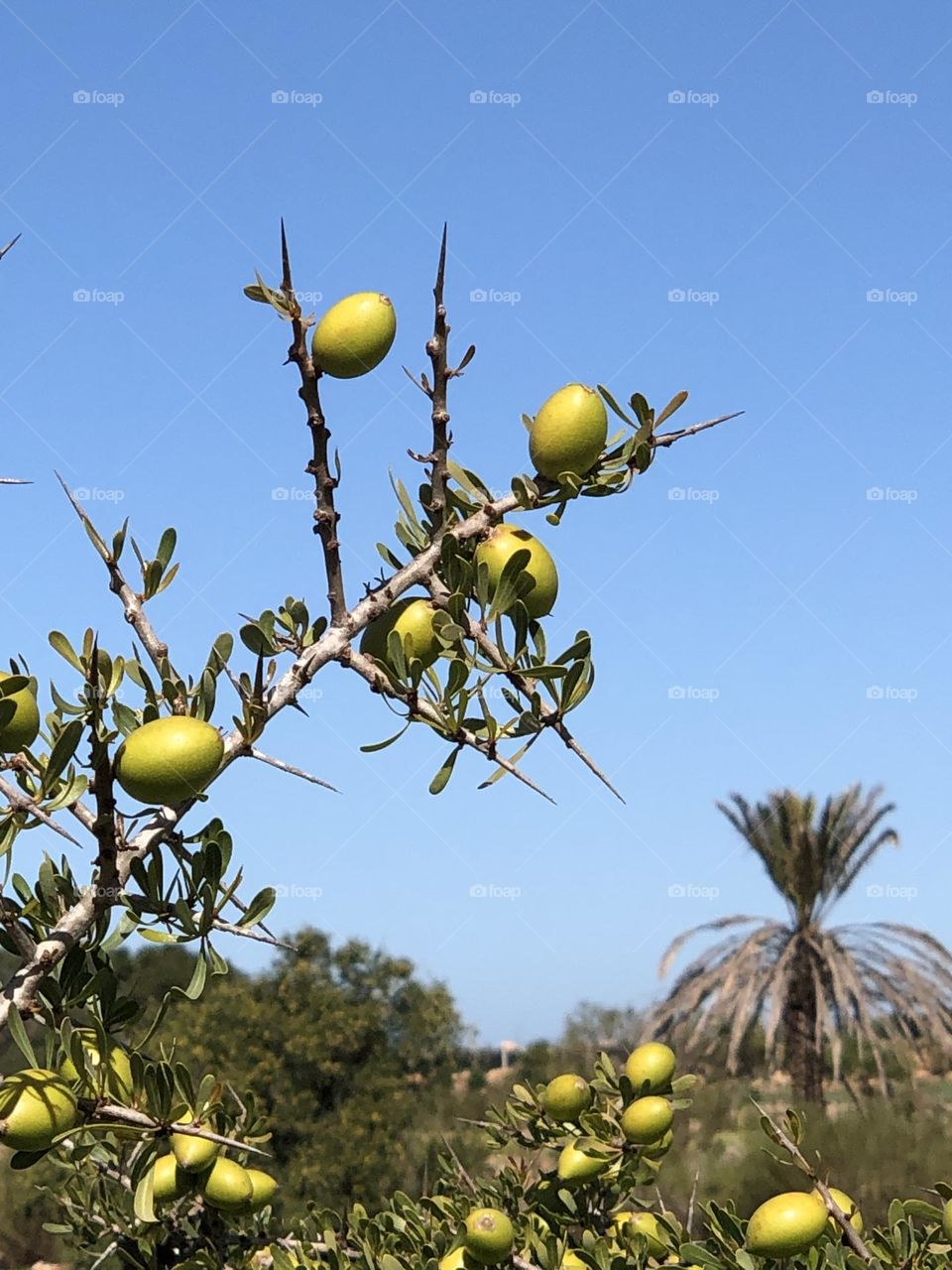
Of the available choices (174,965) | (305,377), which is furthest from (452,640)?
(174,965)

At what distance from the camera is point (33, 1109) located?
2018 mm

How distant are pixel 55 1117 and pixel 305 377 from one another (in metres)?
1.25

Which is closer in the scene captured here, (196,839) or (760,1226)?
(196,839)

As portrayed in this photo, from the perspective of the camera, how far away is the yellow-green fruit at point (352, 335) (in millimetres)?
2238

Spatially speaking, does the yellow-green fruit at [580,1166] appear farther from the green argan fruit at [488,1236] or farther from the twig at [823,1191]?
the twig at [823,1191]

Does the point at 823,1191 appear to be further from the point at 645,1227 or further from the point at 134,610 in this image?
the point at 134,610

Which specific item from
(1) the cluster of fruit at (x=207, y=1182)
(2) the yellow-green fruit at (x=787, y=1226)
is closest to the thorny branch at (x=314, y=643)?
(1) the cluster of fruit at (x=207, y=1182)

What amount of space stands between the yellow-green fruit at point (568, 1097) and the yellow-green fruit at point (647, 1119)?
0.45 ft

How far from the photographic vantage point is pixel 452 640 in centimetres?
223

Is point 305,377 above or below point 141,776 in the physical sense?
above

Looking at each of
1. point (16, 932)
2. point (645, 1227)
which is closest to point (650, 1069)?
point (645, 1227)

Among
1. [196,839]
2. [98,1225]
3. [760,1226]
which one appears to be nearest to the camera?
[196,839]

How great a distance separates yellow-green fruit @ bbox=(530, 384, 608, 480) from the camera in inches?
94.0

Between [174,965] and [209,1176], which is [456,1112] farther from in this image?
[209,1176]
